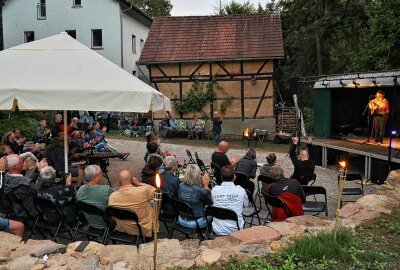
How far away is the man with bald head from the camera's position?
496cm

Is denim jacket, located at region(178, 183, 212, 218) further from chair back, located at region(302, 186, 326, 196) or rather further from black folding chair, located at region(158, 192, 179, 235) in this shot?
chair back, located at region(302, 186, 326, 196)

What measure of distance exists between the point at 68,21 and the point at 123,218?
2480cm

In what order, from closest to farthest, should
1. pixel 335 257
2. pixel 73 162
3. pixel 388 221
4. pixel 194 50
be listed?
pixel 335 257
pixel 388 221
pixel 73 162
pixel 194 50

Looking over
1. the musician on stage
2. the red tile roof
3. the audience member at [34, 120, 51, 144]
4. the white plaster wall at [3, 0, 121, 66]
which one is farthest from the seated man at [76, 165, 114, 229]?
the white plaster wall at [3, 0, 121, 66]

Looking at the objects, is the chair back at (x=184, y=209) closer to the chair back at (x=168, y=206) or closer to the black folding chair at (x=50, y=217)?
the chair back at (x=168, y=206)

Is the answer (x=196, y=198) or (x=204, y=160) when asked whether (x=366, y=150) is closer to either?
(x=204, y=160)

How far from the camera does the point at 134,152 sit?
1565 centimetres

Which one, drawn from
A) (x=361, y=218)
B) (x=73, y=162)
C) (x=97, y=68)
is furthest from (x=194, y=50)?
(x=361, y=218)

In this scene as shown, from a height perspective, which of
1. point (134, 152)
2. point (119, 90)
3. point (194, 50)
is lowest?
point (134, 152)

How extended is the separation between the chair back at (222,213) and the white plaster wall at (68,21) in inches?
874

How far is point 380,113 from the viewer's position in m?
13.4

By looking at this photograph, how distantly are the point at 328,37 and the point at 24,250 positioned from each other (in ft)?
78.5

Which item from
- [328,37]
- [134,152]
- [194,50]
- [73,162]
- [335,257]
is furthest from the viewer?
[328,37]

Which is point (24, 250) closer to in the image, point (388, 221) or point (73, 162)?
point (388, 221)
